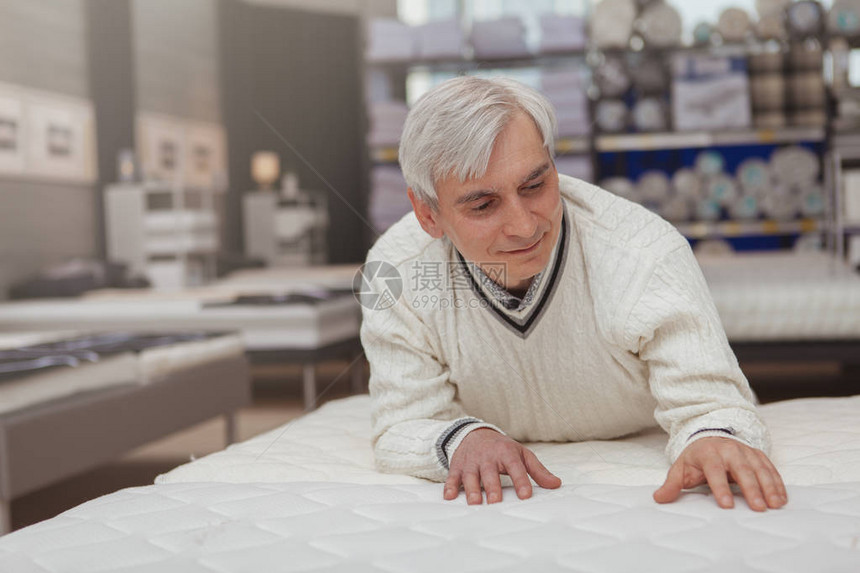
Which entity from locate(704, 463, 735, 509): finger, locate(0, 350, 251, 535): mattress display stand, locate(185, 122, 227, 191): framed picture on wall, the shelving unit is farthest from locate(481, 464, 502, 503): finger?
locate(185, 122, 227, 191): framed picture on wall

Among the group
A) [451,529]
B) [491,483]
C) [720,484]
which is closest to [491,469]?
[491,483]

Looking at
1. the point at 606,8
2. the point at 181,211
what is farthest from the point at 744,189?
the point at 181,211

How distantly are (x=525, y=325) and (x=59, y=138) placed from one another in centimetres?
416

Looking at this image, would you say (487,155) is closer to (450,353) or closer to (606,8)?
(450,353)

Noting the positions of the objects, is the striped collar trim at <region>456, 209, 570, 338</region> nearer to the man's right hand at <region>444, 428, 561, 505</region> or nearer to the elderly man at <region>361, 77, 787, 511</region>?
the elderly man at <region>361, 77, 787, 511</region>

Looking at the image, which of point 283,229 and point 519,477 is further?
point 283,229

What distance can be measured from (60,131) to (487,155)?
4253 millimetres

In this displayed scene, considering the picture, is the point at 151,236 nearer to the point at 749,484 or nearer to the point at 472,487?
the point at 472,487

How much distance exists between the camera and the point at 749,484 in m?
0.86

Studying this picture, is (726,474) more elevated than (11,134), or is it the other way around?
(11,134)

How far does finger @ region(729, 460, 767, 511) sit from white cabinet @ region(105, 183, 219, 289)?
Result: 439 centimetres

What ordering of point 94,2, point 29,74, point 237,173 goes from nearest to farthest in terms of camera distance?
point 29,74 → point 94,2 → point 237,173

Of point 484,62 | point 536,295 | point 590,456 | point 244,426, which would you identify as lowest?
point 244,426

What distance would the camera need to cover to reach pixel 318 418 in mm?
1507
